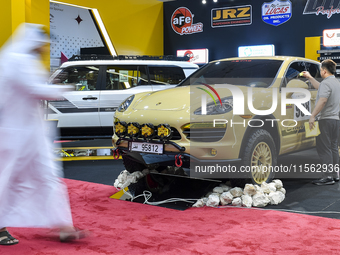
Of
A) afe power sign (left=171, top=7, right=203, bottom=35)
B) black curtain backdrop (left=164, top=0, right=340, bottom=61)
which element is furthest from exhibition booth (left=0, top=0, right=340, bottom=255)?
afe power sign (left=171, top=7, right=203, bottom=35)

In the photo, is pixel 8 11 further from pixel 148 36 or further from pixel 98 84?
pixel 148 36

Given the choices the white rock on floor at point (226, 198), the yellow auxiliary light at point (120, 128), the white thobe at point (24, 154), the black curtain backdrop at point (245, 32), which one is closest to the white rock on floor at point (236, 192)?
the white rock on floor at point (226, 198)

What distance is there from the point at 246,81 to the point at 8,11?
4888 mm

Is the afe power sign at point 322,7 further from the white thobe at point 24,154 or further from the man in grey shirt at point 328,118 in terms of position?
the white thobe at point 24,154

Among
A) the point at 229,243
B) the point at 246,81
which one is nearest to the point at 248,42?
the point at 246,81

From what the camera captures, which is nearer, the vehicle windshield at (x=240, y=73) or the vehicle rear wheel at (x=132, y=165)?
the vehicle windshield at (x=240, y=73)

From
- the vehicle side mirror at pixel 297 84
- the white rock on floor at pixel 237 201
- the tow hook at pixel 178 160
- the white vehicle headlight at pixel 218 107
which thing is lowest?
the white rock on floor at pixel 237 201

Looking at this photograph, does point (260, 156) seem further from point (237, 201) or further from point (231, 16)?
point (231, 16)

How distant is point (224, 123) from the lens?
151 inches

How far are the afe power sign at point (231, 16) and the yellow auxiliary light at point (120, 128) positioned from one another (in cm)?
1219

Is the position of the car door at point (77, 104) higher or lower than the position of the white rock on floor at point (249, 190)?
higher

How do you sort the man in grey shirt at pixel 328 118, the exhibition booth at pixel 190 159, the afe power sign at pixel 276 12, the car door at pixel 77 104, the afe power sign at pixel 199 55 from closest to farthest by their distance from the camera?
the exhibition booth at pixel 190 159 < the man in grey shirt at pixel 328 118 < the car door at pixel 77 104 < the afe power sign at pixel 276 12 < the afe power sign at pixel 199 55

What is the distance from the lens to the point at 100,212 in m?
3.81

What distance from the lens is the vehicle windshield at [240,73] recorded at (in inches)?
179
